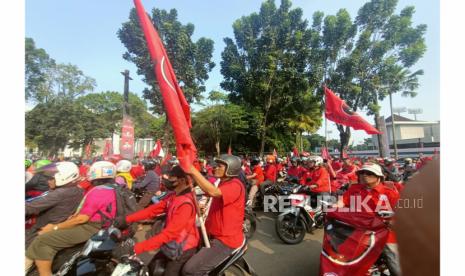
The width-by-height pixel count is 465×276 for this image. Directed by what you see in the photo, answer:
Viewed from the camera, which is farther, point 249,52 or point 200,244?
point 249,52

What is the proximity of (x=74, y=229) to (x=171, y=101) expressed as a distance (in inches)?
60.8

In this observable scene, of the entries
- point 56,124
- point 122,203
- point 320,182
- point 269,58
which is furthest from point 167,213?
point 56,124

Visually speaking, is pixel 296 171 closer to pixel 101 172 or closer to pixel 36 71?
pixel 101 172

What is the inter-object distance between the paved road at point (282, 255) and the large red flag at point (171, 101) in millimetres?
2404

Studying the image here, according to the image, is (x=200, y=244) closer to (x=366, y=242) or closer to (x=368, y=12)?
(x=366, y=242)

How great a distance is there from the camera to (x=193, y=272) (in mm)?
2285

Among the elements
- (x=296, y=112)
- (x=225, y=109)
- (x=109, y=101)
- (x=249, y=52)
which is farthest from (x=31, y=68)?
(x=296, y=112)

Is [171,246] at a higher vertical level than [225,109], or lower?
lower

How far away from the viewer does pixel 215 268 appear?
2.38m

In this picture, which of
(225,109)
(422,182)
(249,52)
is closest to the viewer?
(422,182)

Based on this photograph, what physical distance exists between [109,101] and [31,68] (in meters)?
13.2

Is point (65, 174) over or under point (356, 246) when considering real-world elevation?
over

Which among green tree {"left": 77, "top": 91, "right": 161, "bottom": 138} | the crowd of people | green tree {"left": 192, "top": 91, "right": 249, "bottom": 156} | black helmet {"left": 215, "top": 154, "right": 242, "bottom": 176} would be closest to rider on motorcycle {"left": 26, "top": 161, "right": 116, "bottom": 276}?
the crowd of people

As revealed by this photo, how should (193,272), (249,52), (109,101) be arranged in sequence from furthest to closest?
(109,101), (249,52), (193,272)
